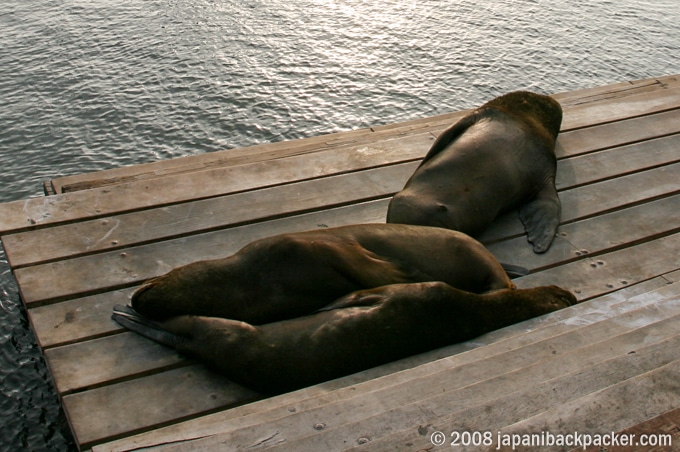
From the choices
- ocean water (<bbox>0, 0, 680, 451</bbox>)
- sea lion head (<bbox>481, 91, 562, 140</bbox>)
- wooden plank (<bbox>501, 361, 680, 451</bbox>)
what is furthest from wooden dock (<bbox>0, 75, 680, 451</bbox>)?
ocean water (<bbox>0, 0, 680, 451</bbox>)

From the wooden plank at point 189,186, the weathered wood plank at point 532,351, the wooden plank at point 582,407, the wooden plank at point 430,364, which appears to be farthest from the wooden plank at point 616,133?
the wooden plank at point 582,407

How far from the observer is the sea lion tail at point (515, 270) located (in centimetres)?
467

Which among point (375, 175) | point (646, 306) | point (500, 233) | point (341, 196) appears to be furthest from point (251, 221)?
point (646, 306)

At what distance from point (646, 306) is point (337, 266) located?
1440 mm

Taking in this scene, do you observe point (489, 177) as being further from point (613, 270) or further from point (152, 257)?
point (152, 257)

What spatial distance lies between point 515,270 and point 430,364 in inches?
50.9

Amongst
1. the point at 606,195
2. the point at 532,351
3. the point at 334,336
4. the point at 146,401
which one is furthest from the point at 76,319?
the point at 606,195

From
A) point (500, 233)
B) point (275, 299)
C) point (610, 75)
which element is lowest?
point (610, 75)

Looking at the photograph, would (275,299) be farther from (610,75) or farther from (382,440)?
(610,75)

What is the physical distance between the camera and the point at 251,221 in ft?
16.6

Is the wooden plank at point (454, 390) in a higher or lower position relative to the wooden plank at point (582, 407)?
lower

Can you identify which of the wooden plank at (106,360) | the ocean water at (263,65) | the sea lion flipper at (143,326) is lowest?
the ocean water at (263,65)

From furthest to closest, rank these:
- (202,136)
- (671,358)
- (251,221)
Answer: (202,136) < (251,221) < (671,358)

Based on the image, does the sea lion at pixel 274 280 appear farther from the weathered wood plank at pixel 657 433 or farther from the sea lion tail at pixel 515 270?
the weathered wood plank at pixel 657 433
